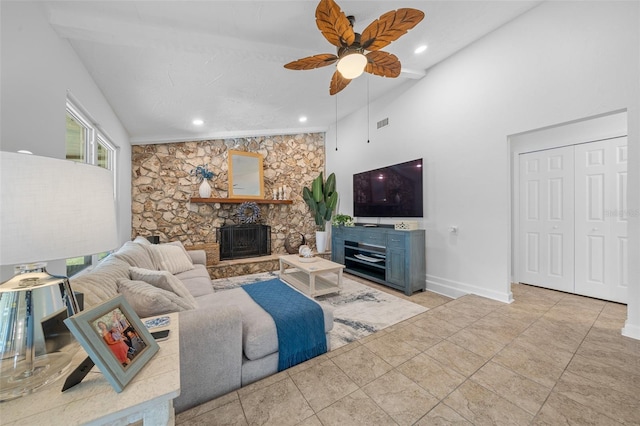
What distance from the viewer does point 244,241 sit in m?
4.91

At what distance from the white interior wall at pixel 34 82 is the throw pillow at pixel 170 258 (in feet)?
3.31

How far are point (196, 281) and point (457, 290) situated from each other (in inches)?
125

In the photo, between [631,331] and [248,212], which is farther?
[248,212]

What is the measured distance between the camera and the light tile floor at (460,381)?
127 cm

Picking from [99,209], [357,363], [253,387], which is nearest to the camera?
[99,209]

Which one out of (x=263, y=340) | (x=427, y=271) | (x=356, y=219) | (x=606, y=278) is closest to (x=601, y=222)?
(x=606, y=278)

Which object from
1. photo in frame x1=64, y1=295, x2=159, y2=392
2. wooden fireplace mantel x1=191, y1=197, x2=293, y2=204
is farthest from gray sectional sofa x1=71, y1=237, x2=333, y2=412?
wooden fireplace mantel x1=191, y1=197, x2=293, y2=204

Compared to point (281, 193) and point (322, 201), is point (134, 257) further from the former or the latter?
point (322, 201)

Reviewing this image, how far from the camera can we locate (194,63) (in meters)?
2.64

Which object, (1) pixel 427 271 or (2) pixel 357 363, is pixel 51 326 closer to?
(2) pixel 357 363

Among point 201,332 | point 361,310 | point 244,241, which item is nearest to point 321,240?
point 244,241

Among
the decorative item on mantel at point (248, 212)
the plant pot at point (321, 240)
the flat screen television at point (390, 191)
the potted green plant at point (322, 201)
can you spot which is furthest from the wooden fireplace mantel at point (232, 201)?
the flat screen television at point (390, 191)

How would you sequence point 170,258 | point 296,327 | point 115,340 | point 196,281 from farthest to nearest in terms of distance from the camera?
1. point 170,258
2. point 196,281
3. point 296,327
4. point 115,340

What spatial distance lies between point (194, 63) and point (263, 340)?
287 cm
